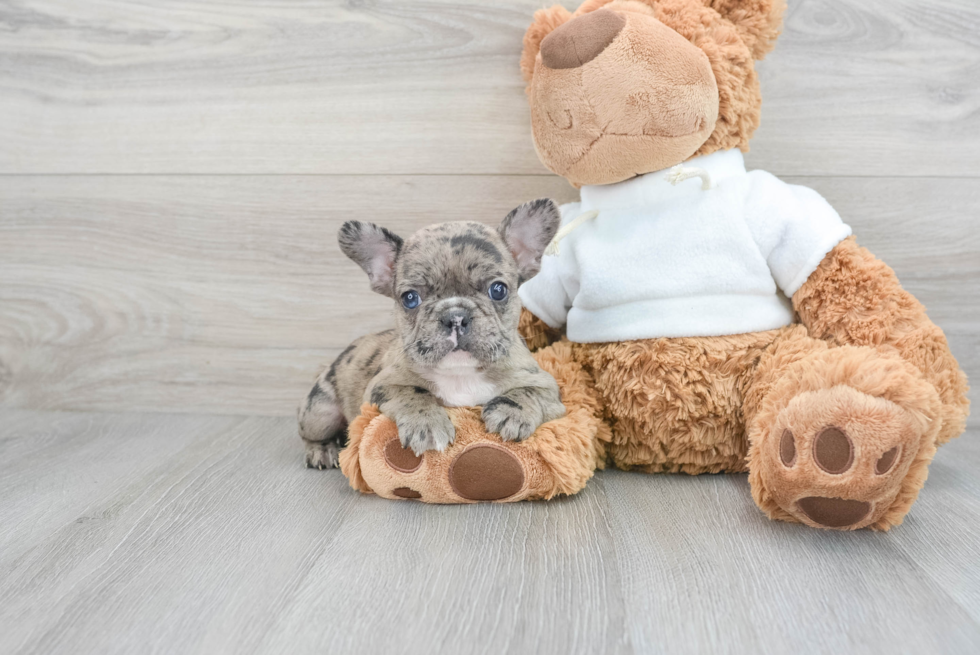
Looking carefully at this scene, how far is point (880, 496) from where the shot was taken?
3.32 ft

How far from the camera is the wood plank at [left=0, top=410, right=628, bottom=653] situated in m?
0.84

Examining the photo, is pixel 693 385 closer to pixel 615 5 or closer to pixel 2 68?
pixel 615 5

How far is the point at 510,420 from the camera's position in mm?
1202

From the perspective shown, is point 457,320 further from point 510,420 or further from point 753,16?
point 753,16

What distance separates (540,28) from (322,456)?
0.98 metres

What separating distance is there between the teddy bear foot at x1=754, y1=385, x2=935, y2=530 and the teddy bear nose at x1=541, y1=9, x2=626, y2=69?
2.16 feet

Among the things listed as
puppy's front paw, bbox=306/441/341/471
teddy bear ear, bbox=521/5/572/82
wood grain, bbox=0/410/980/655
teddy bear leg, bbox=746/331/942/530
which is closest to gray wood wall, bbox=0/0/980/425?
teddy bear ear, bbox=521/5/572/82

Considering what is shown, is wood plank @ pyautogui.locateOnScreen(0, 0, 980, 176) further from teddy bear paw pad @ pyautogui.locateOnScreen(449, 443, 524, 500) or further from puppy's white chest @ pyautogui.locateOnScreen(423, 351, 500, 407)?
teddy bear paw pad @ pyautogui.locateOnScreen(449, 443, 524, 500)

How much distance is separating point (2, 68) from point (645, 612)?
1.97m

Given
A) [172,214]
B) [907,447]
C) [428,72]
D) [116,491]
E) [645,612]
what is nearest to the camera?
[645,612]

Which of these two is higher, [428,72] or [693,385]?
[428,72]

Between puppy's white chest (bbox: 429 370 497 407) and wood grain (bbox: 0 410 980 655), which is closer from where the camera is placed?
wood grain (bbox: 0 410 980 655)

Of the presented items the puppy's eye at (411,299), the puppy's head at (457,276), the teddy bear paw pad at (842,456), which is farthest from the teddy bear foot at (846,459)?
the puppy's eye at (411,299)

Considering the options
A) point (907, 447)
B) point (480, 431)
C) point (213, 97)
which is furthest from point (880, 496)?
point (213, 97)
